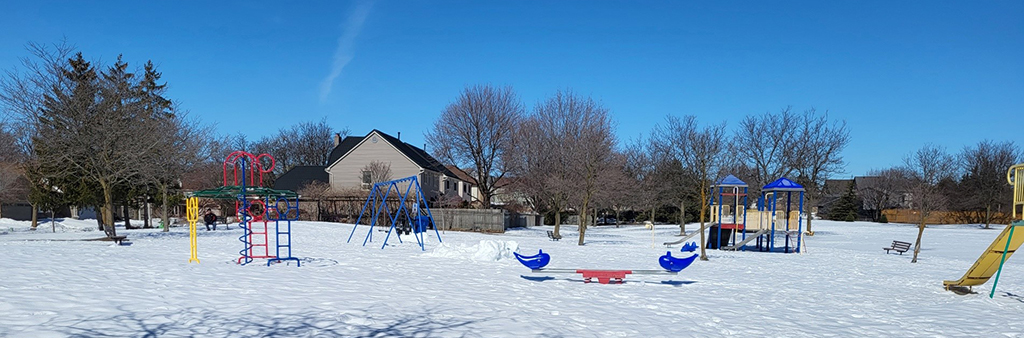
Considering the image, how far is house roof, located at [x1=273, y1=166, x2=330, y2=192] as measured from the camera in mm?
53094

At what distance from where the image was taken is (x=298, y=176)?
53812 mm

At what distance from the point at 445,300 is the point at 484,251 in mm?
7892

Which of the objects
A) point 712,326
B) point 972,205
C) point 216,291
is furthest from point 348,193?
point 972,205

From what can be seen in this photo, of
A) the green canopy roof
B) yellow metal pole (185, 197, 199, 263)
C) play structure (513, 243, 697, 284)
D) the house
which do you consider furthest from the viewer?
the house

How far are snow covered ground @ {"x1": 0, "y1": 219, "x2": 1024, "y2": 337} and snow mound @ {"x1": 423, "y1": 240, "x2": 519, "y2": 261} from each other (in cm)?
33

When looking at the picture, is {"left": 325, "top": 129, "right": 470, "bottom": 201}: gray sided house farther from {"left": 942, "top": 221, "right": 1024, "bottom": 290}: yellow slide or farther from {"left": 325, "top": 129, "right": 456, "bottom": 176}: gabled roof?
{"left": 942, "top": 221, "right": 1024, "bottom": 290}: yellow slide

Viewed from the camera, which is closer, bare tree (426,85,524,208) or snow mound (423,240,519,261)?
snow mound (423,240,519,261)

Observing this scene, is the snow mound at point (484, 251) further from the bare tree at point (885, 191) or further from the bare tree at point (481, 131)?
the bare tree at point (885, 191)

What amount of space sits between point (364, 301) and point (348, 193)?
32.3 metres

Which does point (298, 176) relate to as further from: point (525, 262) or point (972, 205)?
point (972, 205)

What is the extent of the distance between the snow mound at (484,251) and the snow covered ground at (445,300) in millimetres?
327

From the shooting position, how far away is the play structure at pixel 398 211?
930 inches

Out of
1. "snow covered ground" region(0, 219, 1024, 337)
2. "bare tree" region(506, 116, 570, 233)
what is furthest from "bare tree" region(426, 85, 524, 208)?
"snow covered ground" region(0, 219, 1024, 337)

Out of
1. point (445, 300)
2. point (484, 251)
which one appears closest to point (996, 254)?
point (445, 300)
